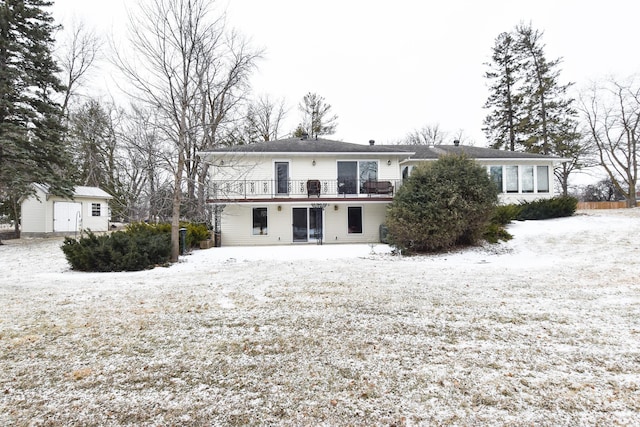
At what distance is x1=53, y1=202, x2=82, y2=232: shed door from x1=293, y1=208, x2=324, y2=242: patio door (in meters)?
14.7

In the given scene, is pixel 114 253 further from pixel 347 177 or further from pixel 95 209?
pixel 95 209

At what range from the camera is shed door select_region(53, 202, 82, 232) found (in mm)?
19534

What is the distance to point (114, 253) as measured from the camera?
9.24m

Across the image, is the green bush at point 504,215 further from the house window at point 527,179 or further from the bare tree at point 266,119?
the bare tree at point 266,119

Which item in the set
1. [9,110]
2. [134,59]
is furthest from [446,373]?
[9,110]

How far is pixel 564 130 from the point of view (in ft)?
84.6

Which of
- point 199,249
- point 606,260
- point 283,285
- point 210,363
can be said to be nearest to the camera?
point 210,363

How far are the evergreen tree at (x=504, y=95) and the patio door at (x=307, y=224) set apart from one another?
2131 centimetres

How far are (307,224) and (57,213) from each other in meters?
15.8

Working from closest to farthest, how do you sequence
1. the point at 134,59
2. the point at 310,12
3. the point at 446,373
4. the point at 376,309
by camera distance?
1. the point at 446,373
2. the point at 376,309
3. the point at 134,59
4. the point at 310,12

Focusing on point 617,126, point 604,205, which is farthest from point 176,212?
point 617,126

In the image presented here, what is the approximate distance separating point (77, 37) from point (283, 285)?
91.9ft

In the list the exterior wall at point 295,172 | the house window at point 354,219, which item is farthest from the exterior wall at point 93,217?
the house window at point 354,219

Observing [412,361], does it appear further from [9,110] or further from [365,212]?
[9,110]
